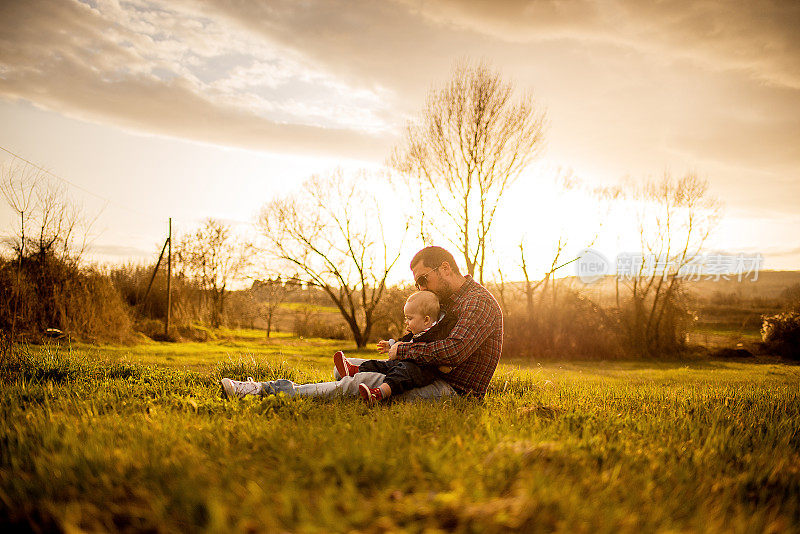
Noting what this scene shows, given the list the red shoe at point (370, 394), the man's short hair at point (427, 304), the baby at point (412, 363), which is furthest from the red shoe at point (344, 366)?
the man's short hair at point (427, 304)

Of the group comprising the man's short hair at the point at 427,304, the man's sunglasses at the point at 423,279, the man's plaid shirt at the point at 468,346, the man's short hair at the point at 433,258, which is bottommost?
the man's plaid shirt at the point at 468,346

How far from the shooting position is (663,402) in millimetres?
5855

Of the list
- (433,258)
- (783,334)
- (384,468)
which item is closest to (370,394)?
(433,258)

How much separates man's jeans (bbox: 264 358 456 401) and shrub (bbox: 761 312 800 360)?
32106mm

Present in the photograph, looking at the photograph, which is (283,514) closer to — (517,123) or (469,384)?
(469,384)

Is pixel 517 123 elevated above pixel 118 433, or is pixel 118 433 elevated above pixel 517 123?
pixel 517 123

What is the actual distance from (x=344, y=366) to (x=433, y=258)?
1611 millimetres

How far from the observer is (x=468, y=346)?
4.74m

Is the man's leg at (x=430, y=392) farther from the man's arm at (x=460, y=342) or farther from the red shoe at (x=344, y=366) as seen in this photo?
the red shoe at (x=344, y=366)

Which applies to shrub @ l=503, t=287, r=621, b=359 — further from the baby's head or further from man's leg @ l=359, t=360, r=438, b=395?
man's leg @ l=359, t=360, r=438, b=395

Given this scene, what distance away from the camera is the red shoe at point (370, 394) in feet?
15.2

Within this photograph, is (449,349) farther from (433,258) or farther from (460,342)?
(433,258)

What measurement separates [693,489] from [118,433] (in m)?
3.64

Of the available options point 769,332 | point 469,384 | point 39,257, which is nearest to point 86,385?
point 469,384
